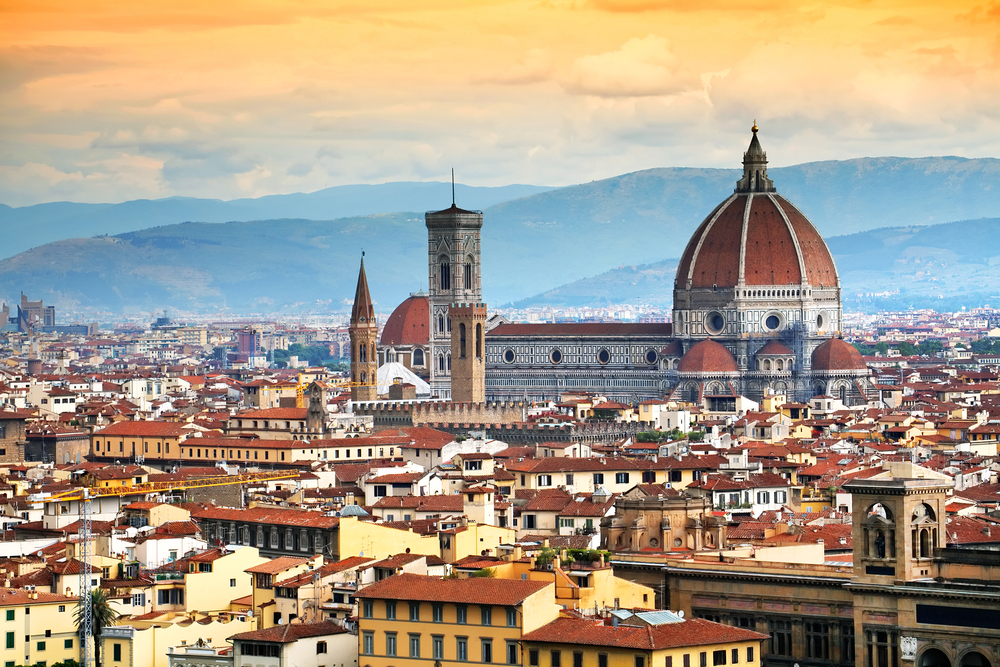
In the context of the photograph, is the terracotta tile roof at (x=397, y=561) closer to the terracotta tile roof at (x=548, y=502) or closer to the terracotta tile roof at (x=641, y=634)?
the terracotta tile roof at (x=641, y=634)

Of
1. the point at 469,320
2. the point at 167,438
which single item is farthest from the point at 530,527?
the point at 469,320

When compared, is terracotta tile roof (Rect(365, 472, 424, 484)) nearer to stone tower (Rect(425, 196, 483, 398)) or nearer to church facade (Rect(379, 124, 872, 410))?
church facade (Rect(379, 124, 872, 410))

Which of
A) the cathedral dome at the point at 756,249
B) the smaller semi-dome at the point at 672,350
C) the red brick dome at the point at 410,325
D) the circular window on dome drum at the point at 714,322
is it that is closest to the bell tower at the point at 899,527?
the smaller semi-dome at the point at 672,350

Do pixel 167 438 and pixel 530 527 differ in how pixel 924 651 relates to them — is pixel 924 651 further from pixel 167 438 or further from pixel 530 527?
pixel 167 438

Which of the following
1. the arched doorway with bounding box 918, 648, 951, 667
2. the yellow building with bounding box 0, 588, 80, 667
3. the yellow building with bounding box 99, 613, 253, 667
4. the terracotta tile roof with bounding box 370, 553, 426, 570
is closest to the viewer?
the arched doorway with bounding box 918, 648, 951, 667

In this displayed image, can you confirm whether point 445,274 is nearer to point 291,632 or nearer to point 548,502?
point 548,502

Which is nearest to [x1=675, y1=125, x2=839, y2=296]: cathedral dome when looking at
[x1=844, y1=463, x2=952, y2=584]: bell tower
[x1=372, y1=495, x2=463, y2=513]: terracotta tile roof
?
[x1=372, y1=495, x2=463, y2=513]: terracotta tile roof

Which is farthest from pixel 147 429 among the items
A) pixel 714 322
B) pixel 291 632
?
pixel 714 322
